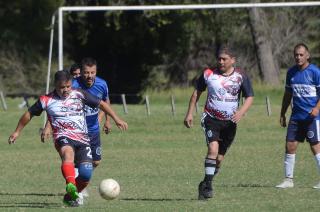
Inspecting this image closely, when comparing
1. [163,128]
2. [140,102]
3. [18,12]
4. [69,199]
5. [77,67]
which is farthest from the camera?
[18,12]

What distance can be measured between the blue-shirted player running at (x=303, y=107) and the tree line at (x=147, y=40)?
2512 cm

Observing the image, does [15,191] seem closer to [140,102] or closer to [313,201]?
[313,201]

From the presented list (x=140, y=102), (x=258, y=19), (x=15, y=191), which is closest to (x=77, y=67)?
(x=15, y=191)

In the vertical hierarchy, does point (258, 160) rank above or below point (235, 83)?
below

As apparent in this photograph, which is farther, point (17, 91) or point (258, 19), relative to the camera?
point (17, 91)

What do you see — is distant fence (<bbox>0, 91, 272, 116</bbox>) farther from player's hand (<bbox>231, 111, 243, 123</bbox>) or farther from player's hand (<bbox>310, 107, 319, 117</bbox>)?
player's hand (<bbox>231, 111, 243, 123</bbox>)

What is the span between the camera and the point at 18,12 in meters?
43.5

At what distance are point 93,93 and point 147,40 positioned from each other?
3073 centimetres

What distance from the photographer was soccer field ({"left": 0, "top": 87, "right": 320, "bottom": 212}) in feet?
38.2

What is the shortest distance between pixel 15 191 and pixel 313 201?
14.1 feet

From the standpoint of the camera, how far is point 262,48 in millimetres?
40875

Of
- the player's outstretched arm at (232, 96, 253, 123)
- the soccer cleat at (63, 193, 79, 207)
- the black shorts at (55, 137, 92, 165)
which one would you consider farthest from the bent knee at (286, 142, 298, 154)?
the soccer cleat at (63, 193, 79, 207)

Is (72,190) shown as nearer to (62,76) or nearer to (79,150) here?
(79,150)

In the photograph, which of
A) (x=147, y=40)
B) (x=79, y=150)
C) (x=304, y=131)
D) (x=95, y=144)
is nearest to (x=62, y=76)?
(x=79, y=150)
